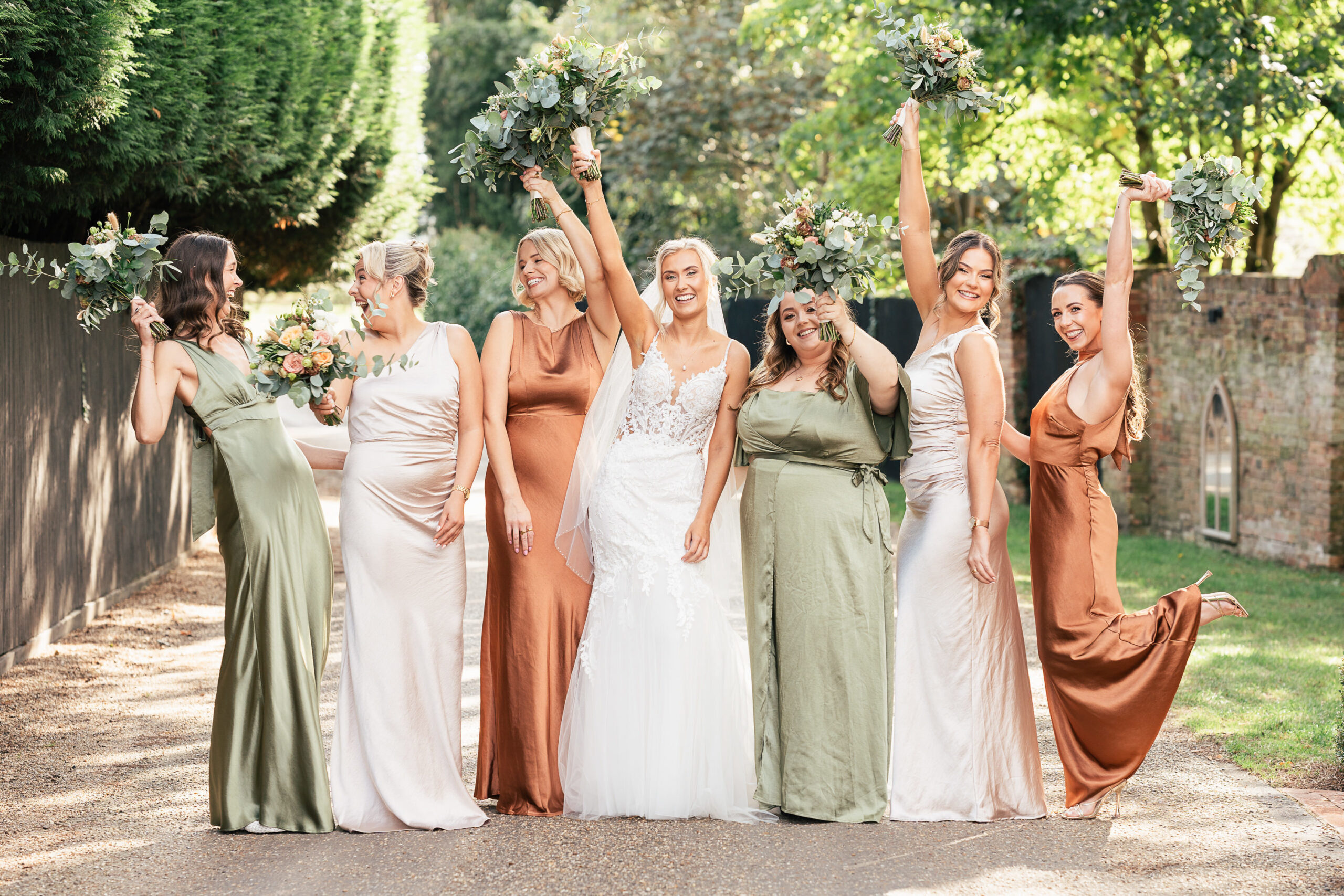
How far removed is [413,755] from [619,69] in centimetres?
283

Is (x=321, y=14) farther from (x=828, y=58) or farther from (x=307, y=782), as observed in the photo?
(x=828, y=58)

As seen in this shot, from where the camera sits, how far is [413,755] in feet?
16.4

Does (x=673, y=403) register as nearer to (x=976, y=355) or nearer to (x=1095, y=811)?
(x=976, y=355)

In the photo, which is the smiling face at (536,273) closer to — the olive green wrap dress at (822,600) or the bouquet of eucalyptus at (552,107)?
the bouquet of eucalyptus at (552,107)

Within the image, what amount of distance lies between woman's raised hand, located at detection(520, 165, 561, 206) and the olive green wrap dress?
1.14m

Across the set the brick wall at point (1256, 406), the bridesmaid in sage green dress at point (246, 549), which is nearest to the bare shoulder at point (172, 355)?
the bridesmaid in sage green dress at point (246, 549)

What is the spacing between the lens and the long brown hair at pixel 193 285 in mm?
4926

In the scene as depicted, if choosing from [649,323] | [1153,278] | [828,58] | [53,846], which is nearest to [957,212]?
[828,58]

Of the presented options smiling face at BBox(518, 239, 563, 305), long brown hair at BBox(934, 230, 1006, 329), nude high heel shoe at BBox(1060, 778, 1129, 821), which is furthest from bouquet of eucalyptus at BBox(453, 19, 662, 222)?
nude high heel shoe at BBox(1060, 778, 1129, 821)

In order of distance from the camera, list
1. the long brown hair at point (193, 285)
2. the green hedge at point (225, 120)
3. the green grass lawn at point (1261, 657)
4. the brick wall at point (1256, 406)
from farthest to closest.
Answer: the brick wall at point (1256, 406)
the green grass lawn at point (1261, 657)
the green hedge at point (225, 120)
the long brown hair at point (193, 285)

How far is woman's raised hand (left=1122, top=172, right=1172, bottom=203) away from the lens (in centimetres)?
494

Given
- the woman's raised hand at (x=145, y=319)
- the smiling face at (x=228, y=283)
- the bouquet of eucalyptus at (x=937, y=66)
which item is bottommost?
the woman's raised hand at (x=145, y=319)

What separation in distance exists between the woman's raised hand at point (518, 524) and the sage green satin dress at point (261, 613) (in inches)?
29.3

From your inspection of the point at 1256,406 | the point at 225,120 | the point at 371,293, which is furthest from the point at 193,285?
the point at 1256,406
